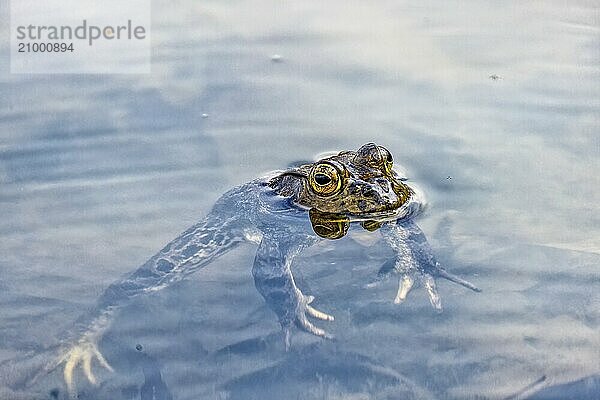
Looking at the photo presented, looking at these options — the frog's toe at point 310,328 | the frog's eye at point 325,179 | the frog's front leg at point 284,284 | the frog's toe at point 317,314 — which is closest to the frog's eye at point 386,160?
the frog's eye at point 325,179

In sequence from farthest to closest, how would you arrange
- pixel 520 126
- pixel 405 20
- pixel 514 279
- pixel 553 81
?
pixel 405 20 < pixel 553 81 < pixel 520 126 < pixel 514 279

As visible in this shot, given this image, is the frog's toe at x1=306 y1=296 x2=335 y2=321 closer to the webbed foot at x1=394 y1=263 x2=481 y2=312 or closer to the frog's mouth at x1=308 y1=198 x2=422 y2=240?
the webbed foot at x1=394 y1=263 x2=481 y2=312

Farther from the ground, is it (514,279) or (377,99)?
(377,99)

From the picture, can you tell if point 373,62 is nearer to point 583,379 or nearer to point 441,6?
point 441,6

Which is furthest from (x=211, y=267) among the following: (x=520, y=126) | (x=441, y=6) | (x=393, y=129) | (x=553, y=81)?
(x=441, y=6)

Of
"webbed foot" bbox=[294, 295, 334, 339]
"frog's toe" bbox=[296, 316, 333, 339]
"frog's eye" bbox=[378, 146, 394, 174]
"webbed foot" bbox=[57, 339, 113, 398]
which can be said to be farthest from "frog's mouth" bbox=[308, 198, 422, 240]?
"webbed foot" bbox=[57, 339, 113, 398]

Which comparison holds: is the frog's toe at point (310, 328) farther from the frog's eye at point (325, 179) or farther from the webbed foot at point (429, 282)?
the frog's eye at point (325, 179)

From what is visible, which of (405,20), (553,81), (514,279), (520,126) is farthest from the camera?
(405,20)
